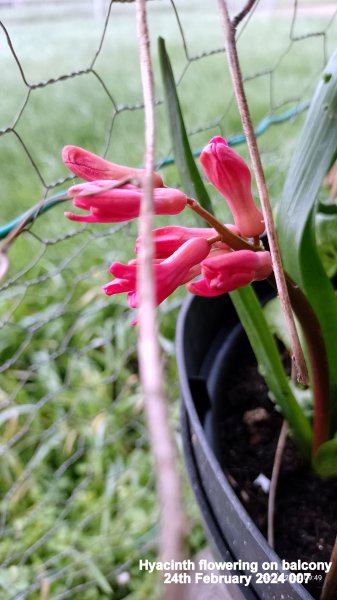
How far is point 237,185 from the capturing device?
0.31 metres

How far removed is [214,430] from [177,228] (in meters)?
0.25

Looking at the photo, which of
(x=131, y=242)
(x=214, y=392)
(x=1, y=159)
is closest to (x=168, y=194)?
(x=214, y=392)

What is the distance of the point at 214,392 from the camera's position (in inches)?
20.2

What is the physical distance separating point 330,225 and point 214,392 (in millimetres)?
203

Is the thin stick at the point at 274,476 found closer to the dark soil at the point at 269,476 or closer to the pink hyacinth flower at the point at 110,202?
the dark soil at the point at 269,476

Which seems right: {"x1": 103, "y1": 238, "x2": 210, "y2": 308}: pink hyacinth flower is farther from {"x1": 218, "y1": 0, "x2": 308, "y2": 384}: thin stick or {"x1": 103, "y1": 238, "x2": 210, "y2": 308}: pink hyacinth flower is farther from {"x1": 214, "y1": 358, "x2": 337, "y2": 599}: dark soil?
{"x1": 214, "y1": 358, "x2": 337, "y2": 599}: dark soil

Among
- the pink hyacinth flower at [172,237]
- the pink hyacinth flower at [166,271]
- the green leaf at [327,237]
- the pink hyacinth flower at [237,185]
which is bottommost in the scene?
the green leaf at [327,237]

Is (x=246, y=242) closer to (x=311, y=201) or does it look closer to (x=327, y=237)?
(x=311, y=201)

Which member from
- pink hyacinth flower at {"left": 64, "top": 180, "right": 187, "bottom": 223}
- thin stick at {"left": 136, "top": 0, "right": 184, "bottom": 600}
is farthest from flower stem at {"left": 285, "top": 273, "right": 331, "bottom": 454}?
thin stick at {"left": 136, "top": 0, "right": 184, "bottom": 600}

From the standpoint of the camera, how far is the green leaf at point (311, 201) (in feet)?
1.10

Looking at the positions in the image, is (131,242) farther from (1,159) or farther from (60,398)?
(1,159)

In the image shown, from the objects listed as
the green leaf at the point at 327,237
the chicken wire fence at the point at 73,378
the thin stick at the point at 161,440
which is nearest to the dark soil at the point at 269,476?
the green leaf at the point at 327,237

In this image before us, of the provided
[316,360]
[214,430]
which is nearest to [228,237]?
[316,360]

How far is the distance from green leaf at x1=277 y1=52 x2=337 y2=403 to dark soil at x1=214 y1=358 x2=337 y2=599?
16cm
